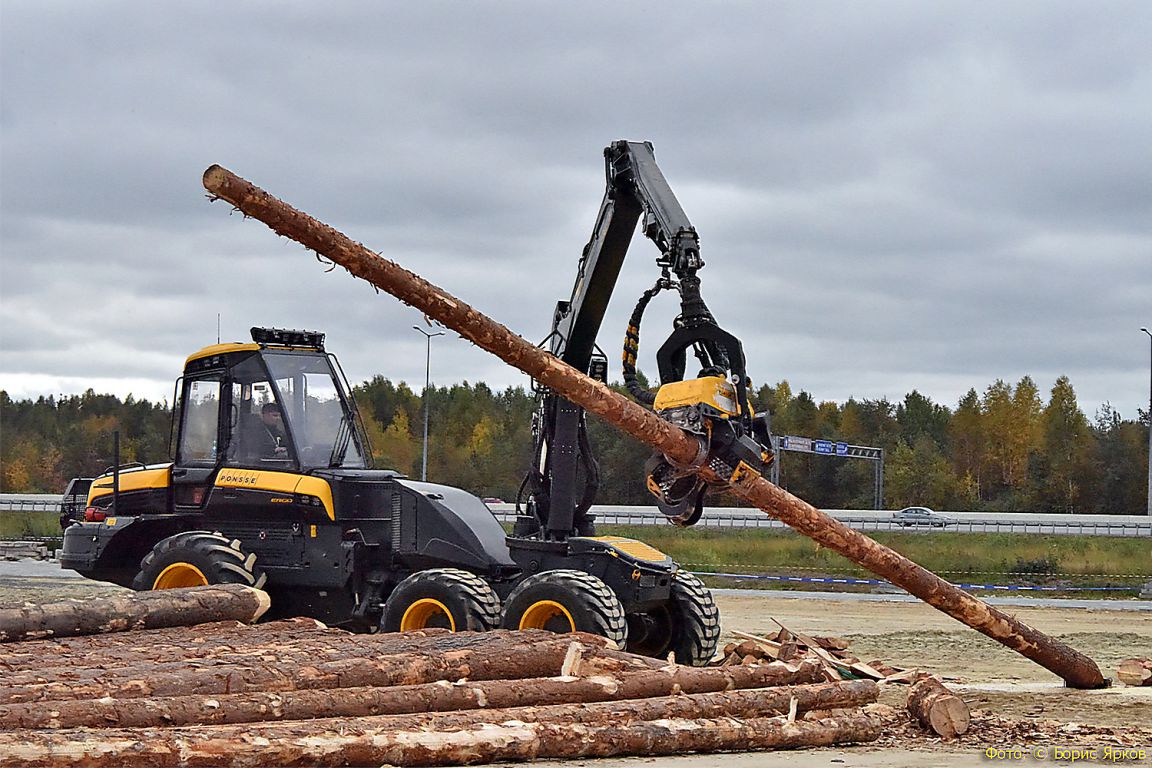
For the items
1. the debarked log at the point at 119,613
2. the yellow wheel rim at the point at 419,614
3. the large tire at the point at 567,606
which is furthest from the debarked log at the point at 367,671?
the debarked log at the point at 119,613

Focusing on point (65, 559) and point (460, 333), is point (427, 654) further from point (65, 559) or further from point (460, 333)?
point (65, 559)

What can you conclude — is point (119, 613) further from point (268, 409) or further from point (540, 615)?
point (540, 615)

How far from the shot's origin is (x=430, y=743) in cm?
820

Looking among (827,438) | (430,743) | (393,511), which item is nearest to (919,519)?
(827,438)

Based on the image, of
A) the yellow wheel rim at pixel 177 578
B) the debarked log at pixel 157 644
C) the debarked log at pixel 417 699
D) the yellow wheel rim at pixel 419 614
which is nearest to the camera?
the debarked log at pixel 417 699

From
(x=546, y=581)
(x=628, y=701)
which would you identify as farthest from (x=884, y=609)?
(x=628, y=701)

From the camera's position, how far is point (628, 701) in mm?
9516

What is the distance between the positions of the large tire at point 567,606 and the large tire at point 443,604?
24 centimetres

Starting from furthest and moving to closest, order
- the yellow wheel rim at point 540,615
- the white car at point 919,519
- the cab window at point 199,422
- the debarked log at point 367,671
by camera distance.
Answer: the white car at point 919,519 → the cab window at point 199,422 → the yellow wheel rim at point 540,615 → the debarked log at point 367,671

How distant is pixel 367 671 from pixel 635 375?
3.45 metres

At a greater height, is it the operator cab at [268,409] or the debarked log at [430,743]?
the operator cab at [268,409]

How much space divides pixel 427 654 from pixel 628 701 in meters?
1.42

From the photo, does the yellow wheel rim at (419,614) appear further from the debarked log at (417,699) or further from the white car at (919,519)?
the white car at (919,519)

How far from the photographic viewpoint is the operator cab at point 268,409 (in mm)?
13898
